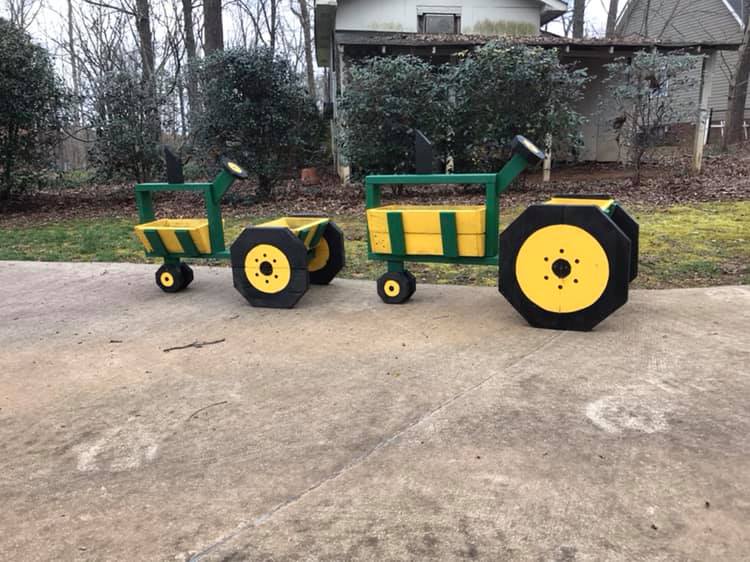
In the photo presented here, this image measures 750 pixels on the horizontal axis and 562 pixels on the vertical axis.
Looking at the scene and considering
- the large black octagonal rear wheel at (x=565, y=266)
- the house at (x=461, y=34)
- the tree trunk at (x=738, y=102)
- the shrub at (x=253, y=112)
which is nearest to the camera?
the large black octagonal rear wheel at (x=565, y=266)

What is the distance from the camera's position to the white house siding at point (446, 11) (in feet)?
52.9

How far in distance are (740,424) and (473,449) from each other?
117cm

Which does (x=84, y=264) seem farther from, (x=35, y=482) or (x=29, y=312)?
(x=35, y=482)

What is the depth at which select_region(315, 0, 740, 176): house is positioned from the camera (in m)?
13.7

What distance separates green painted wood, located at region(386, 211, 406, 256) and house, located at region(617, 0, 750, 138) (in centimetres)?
2331

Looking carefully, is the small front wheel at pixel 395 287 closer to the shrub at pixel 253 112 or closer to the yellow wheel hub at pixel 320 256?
the yellow wheel hub at pixel 320 256

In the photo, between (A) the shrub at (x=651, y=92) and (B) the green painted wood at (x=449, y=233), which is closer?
(B) the green painted wood at (x=449, y=233)

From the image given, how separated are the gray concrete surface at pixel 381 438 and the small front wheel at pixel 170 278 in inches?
38.4

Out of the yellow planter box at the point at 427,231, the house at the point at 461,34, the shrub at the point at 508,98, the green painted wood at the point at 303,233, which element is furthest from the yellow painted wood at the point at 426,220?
the house at the point at 461,34

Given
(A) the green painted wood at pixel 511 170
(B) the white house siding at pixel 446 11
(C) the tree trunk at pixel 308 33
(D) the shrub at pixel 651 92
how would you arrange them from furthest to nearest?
(C) the tree trunk at pixel 308 33, (B) the white house siding at pixel 446 11, (D) the shrub at pixel 651 92, (A) the green painted wood at pixel 511 170

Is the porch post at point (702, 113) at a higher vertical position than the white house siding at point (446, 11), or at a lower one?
lower

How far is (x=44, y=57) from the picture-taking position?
39.0 feet

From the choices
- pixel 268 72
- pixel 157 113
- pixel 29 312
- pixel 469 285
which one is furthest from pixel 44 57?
pixel 469 285

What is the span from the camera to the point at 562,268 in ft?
12.5
